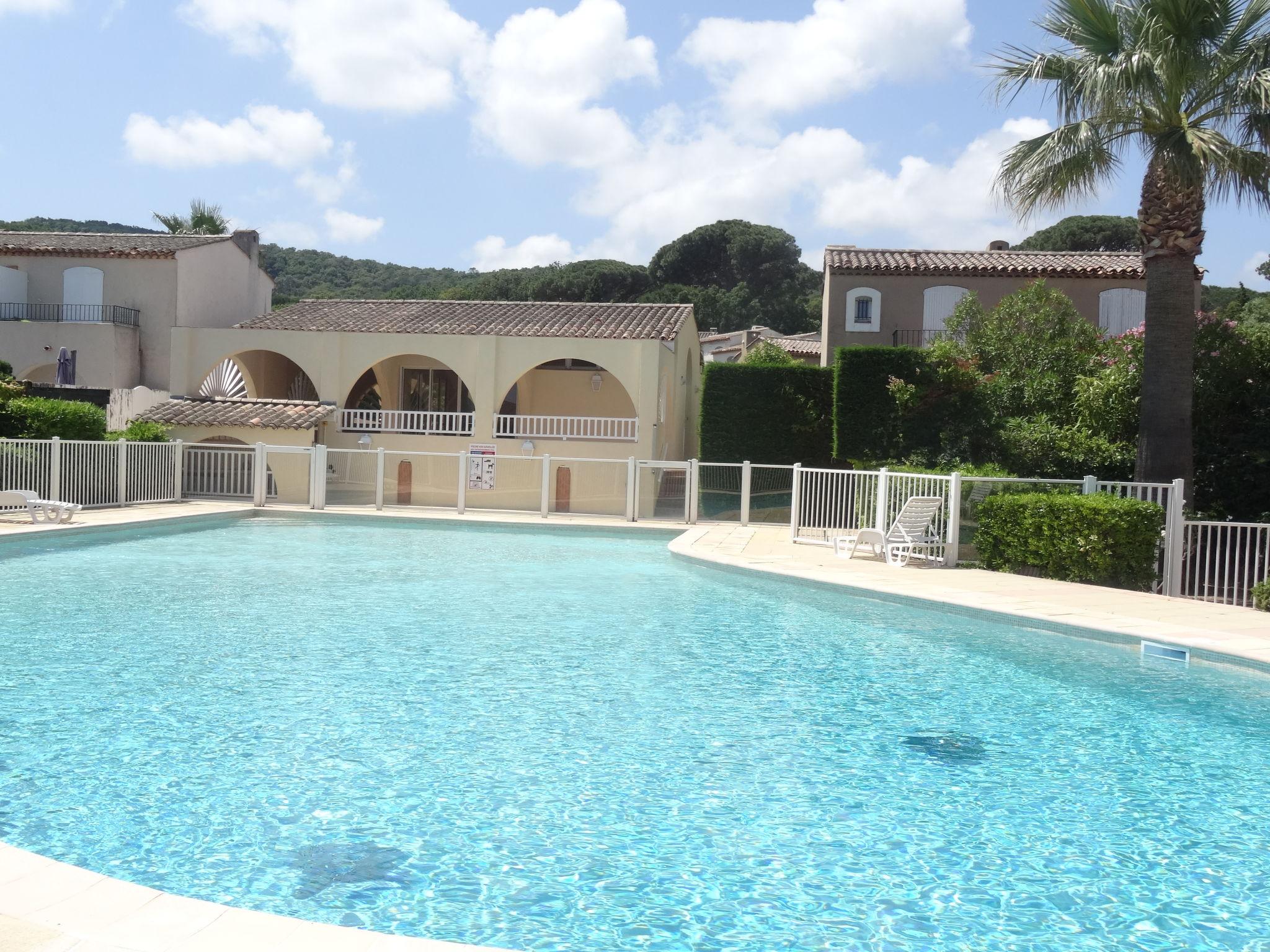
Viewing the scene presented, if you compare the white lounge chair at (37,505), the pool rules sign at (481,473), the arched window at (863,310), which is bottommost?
the white lounge chair at (37,505)

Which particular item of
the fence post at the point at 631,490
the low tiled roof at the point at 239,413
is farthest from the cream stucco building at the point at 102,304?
the fence post at the point at 631,490

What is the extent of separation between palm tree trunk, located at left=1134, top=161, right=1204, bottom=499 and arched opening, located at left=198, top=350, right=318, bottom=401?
2166cm

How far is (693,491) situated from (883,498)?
5884 mm

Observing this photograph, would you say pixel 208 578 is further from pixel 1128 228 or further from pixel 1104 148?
pixel 1128 228

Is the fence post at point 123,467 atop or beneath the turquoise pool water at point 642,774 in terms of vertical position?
atop

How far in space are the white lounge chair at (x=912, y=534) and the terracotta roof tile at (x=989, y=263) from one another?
16.5 meters

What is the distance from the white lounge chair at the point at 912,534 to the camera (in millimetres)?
15336

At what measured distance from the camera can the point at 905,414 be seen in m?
22.3

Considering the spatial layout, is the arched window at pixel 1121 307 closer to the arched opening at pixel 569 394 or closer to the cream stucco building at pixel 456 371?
the cream stucco building at pixel 456 371

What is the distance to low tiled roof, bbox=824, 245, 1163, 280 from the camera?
2952cm

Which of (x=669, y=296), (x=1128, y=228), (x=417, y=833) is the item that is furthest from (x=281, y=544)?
(x=1128, y=228)

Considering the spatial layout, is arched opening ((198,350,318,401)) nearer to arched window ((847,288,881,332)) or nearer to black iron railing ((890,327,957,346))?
arched window ((847,288,881,332))

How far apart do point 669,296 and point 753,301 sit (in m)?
5.56

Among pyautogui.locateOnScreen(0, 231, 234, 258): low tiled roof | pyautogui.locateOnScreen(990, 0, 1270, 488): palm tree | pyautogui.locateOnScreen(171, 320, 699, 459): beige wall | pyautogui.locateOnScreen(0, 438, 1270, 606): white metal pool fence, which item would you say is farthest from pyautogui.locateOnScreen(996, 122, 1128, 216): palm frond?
pyautogui.locateOnScreen(0, 231, 234, 258): low tiled roof
